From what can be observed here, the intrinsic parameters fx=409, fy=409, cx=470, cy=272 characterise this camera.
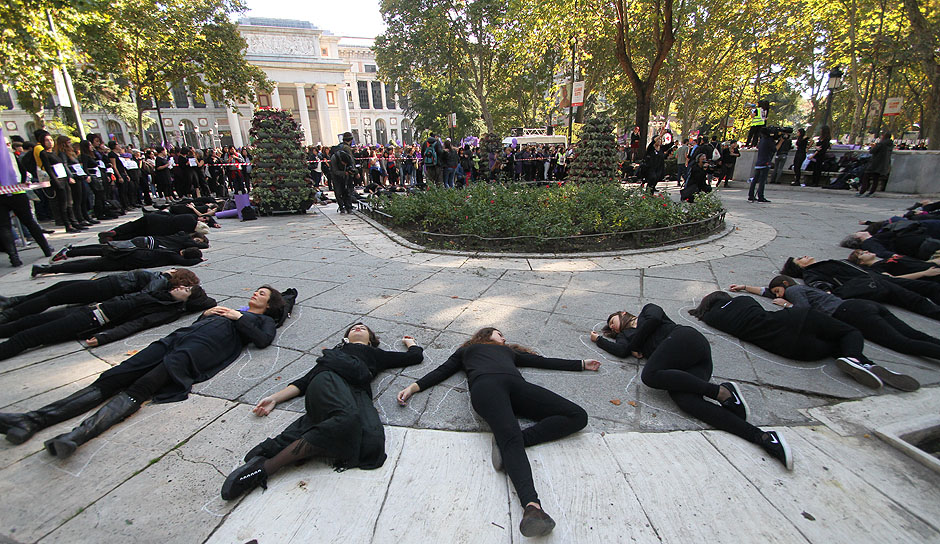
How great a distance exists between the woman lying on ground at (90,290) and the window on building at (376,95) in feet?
267

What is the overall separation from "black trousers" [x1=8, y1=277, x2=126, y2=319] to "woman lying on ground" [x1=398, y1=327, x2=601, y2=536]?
3570 millimetres

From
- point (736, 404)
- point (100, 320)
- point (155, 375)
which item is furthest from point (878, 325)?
point (100, 320)

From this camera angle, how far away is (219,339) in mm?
3344

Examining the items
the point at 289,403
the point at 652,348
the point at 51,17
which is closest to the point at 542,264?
the point at 652,348

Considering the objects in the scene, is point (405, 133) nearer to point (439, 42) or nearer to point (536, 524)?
point (439, 42)

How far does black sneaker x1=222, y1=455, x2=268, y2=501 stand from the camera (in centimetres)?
207

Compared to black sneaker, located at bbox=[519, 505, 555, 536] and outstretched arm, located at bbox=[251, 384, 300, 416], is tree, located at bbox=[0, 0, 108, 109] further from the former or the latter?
black sneaker, located at bbox=[519, 505, 555, 536]

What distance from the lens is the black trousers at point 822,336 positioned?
323 cm

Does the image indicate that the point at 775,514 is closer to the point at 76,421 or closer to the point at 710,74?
the point at 76,421

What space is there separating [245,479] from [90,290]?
3.46 m

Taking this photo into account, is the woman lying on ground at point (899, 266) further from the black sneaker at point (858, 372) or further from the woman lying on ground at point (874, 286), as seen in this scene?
the black sneaker at point (858, 372)

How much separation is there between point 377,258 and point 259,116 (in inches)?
A: 261

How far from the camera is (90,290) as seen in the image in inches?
163

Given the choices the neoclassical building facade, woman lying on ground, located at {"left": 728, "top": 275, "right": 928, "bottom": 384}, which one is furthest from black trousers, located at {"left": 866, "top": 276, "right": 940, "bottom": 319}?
the neoclassical building facade
